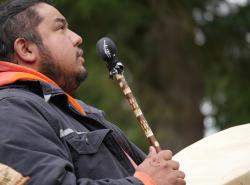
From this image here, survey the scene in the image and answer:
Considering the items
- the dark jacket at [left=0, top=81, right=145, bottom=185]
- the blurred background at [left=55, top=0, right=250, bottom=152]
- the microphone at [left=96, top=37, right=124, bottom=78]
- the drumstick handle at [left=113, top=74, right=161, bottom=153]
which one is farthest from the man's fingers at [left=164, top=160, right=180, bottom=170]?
the blurred background at [left=55, top=0, right=250, bottom=152]

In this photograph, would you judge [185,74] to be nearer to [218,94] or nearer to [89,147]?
[218,94]

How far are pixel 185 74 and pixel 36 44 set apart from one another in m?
7.04

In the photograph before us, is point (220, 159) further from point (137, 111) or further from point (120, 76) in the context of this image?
point (120, 76)

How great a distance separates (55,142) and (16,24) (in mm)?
830

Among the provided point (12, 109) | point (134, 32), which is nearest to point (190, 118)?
point (134, 32)

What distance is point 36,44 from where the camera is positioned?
3.44 metres

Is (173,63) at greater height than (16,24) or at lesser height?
lesser

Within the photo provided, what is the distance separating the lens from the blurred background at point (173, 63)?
30.7ft

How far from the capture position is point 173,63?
34.3ft

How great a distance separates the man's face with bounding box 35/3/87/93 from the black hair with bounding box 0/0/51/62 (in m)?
0.04

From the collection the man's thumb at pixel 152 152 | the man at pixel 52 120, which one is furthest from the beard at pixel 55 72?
the man's thumb at pixel 152 152

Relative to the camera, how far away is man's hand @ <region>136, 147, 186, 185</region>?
2895mm

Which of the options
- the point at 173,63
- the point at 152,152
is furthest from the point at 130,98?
the point at 173,63

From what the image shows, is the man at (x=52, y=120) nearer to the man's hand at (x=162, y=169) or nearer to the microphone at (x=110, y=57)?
the man's hand at (x=162, y=169)
